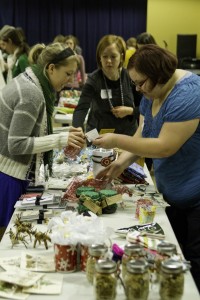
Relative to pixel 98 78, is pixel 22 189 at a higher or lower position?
lower

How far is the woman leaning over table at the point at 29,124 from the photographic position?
2346 millimetres

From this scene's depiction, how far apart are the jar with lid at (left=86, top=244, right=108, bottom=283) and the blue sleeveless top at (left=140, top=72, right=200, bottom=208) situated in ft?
2.59

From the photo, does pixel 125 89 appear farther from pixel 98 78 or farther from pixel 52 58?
pixel 52 58

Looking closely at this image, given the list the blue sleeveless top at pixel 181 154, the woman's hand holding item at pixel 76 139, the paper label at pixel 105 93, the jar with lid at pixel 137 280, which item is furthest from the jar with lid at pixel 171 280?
the paper label at pixel 105 93

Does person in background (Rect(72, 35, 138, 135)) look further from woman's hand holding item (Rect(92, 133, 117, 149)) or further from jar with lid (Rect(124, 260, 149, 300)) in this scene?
jar with lid (Rect(124, 260, 149, 300))

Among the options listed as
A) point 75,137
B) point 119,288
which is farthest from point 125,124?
point 119,288

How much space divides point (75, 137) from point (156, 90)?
19.8 inches

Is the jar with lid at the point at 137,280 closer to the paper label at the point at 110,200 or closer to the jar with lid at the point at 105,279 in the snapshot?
the jar with lid at the point at 105,279

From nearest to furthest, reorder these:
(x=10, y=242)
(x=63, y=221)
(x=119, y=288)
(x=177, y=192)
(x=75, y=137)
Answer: (x=119, y=288) → (x=63, y=221) → (x=10, y=242) → (x=177, y=192) → (x=75, y=137)

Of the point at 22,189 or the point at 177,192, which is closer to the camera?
the point at 177,192

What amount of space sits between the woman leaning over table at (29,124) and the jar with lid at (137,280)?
110 centimetres

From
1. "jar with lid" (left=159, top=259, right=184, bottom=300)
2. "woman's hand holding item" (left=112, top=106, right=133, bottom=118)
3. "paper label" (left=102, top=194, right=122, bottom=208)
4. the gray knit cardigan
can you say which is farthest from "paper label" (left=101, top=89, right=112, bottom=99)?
"jar with lid" (left=159, top=259, right=184, bottom=300)

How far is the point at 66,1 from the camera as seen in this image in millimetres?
12594

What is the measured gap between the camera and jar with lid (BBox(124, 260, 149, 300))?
1.37 meters
